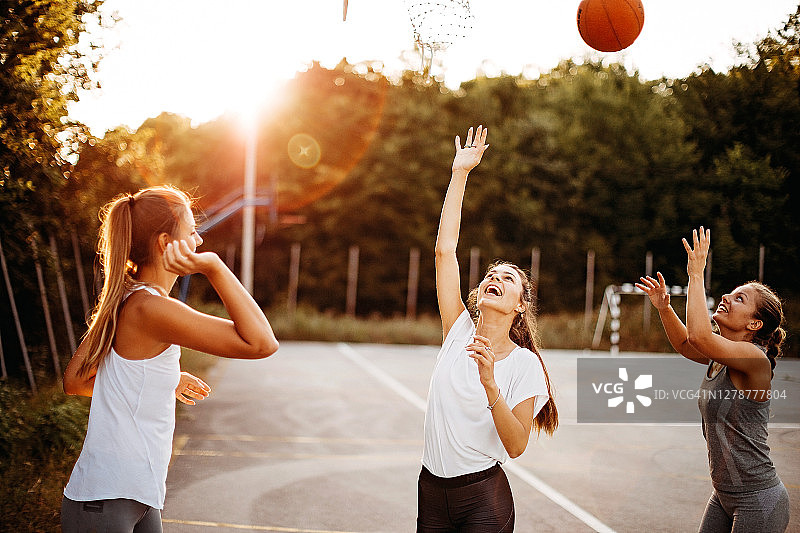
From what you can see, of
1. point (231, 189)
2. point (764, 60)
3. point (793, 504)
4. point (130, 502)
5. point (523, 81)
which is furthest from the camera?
point (523, 81)

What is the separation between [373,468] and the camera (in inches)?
287

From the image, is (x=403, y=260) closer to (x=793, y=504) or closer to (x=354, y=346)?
(x=354, y=346)

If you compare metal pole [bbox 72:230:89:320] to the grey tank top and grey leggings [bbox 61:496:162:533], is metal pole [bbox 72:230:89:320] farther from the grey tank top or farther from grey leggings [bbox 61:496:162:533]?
the grey tank top

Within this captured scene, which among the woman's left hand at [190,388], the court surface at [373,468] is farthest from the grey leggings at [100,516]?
the court surface at [373,468]

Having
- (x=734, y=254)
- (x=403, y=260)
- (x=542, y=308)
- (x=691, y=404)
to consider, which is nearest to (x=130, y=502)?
(x=734, y=254)

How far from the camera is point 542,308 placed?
2741 centimetres

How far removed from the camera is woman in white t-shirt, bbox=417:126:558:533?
9.64 feet

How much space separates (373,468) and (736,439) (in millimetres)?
4339

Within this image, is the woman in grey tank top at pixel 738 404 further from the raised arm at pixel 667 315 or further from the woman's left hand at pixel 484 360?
the woman's left hand at pixel 484 360

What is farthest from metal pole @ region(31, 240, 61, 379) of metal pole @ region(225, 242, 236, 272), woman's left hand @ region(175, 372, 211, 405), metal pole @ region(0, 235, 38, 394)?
metal pole @ region(225, 242, 236, 272)

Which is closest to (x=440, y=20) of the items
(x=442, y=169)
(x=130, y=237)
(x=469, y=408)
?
(x=469, y=408)

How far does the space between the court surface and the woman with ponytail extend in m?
3.09

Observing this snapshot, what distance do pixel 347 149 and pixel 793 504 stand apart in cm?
2744

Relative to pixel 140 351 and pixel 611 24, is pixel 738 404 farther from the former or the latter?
pixel 611 24
